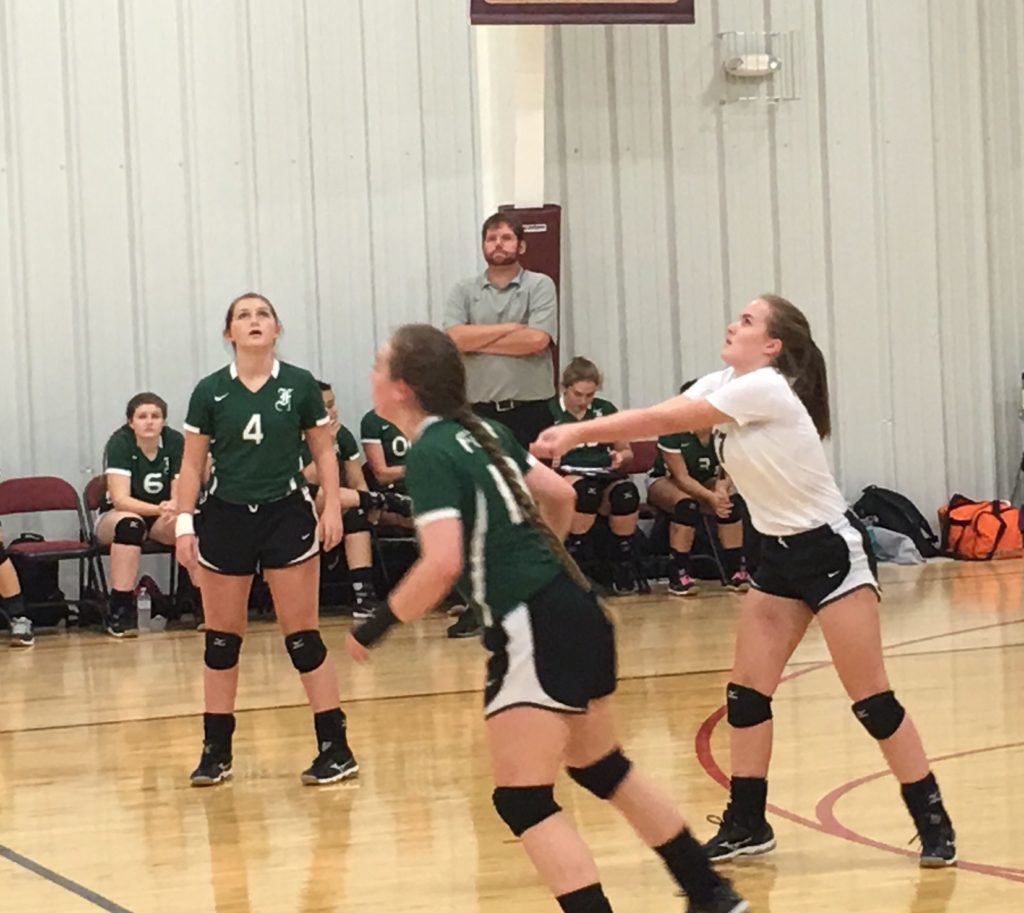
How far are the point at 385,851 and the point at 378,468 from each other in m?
6.27

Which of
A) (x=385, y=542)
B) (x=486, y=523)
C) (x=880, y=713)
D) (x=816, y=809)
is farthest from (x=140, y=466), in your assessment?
(x=486, y=523)

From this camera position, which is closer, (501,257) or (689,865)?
(689,865)

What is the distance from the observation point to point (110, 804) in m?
5.90

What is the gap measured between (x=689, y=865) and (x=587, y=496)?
7042 mm

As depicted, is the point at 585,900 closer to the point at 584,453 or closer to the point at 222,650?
the point at 222,650

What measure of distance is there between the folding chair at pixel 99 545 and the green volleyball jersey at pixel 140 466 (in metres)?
0.20

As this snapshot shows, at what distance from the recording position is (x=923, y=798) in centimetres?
457

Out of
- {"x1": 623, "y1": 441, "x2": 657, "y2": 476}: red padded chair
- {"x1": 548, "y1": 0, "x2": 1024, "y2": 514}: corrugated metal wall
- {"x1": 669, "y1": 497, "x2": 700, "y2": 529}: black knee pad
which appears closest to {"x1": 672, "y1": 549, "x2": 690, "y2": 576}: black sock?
{"x1": 669, "y1": 497, "x2": 700, "y2": 529}: black knee pad

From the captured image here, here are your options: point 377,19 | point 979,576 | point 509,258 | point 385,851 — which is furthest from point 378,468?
point 385,851

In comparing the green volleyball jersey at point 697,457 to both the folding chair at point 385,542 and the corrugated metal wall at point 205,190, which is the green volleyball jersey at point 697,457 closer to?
the folding chair at point 385,542

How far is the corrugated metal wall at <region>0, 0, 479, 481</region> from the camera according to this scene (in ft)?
37.3

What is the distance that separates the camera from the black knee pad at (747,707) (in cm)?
472

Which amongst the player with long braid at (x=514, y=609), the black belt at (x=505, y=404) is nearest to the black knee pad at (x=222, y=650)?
the player with long braid at (x=514, y=609)

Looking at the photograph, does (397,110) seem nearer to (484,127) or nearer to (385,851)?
(484,127)
